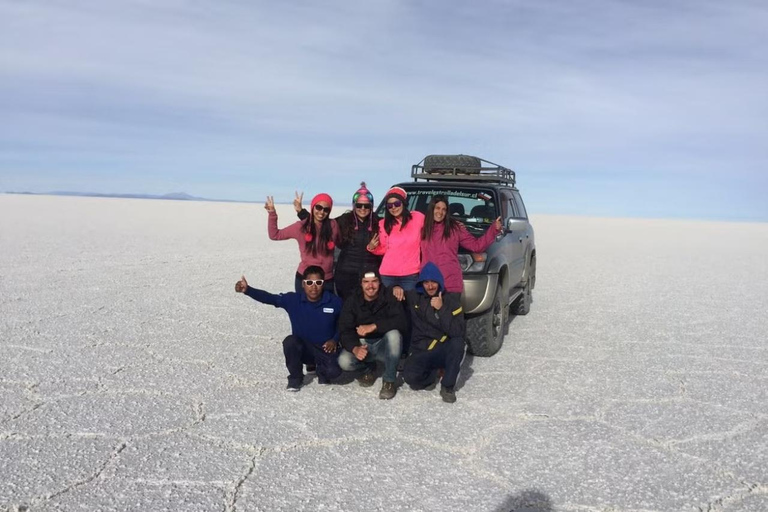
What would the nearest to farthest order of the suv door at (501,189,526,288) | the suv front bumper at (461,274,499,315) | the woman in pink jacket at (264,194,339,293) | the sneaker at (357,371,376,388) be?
the sneaker at (357,371,376,388)
the woman in pink jacket at (264,194,339,293)
the suv front bumper at (461,274,499,315)
the suv door at (501,189,526,288)

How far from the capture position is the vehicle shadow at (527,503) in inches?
133

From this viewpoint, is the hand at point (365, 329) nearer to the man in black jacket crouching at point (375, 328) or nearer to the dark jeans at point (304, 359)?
the man in black jacket crouching at point (375, 328)

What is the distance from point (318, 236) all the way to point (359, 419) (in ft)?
5.71

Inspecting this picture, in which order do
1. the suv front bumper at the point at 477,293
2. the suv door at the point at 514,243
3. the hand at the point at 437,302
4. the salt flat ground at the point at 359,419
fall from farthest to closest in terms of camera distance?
1. the suv door at the point at 514,243
2. the suv front bumper at the point at 477,293
3. the hand at the point at 437,302
4. the salt flat ground at the point at 359,419

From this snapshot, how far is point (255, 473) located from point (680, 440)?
2888mm

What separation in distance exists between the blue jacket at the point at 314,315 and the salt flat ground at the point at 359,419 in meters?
0.49

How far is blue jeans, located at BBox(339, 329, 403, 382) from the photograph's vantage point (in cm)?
515

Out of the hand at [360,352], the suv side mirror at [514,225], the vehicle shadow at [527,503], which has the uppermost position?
the suv side mirror at [514,225]

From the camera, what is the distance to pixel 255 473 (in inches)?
146

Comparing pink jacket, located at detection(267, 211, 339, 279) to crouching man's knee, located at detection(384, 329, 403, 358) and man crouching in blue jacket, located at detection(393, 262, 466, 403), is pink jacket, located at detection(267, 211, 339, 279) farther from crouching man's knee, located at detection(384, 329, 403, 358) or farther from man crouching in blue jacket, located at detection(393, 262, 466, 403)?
crouching man's knee, located at detection(384, 329, 403, 358)

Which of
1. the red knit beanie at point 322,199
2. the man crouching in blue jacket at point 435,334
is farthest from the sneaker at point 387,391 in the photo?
the red knit beanie at point 322,199

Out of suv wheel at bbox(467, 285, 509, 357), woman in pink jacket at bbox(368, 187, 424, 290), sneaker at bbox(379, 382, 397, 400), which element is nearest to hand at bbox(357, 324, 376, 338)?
sneaker at bbox(379, 382, 397, 400)

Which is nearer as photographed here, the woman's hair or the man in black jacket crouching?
the man in black jacket crouching

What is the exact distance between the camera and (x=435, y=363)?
17.1 ft
